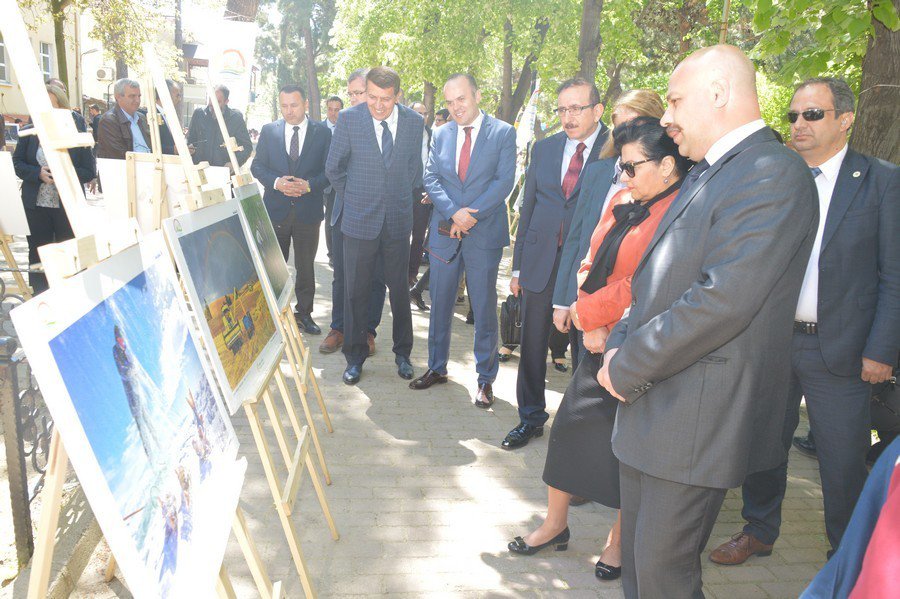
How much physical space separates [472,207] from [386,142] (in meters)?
0.97

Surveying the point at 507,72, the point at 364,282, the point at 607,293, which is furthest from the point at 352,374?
the point at 507,72

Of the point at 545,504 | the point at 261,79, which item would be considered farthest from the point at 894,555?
the point at 261,79

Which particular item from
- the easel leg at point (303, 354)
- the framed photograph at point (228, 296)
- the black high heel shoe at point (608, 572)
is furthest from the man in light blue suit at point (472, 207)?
the black high heel shoe at point (608, 572)

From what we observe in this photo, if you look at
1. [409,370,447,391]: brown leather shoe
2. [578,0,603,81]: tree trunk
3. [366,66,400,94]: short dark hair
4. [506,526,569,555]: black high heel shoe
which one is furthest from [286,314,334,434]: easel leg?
[578,0,603,81]: tree trunk

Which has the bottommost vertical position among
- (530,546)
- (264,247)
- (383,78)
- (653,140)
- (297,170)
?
(530,546)

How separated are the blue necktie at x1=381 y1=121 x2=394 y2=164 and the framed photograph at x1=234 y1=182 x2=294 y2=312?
4.60 feet

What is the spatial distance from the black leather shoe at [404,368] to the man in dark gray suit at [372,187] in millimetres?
360

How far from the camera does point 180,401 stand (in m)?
2.13

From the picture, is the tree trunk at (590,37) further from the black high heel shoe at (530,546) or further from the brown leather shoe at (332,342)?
the black high heel shoe at (530,546)

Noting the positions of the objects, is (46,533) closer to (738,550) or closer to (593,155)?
(738,550)

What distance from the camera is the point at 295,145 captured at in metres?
7.08

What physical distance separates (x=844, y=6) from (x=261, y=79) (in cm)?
6710

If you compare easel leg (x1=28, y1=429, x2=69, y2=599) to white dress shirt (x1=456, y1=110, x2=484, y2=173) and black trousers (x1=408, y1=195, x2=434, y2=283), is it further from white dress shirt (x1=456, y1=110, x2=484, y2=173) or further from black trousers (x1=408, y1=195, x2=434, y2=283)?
black trousers (x1=408, y1=195, x2=434, y2=283)

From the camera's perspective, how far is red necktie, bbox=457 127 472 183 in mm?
5457
